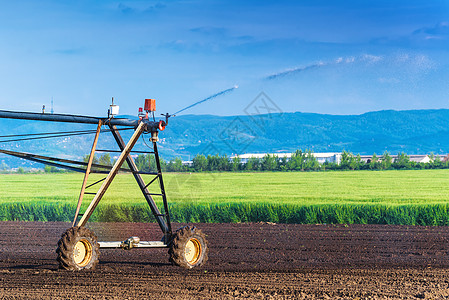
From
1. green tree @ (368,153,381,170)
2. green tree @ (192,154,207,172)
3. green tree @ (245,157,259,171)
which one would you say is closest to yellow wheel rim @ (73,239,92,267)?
green tree @ (192,154,207,172)

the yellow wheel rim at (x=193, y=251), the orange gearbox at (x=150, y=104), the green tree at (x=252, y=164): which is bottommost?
the yellow wheel rim at (x=193, y=251)

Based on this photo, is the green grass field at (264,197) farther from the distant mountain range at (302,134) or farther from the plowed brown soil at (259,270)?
the plowed brown soil at (259,270)

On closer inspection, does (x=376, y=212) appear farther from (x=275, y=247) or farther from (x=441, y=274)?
(x=441, y=274)

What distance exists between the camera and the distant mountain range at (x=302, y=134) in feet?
141

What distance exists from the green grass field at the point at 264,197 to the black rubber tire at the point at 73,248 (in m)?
14.7

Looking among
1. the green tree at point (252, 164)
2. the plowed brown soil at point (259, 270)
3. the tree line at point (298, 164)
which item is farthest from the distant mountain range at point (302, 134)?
the plowed brown soil at point (259, 270)

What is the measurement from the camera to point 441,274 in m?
11.8

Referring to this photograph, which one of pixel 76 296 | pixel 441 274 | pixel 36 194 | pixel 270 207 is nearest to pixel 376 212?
pixel 270 207

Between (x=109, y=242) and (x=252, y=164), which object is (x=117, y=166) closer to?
Answer: (x=109, y=242)

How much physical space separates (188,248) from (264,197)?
22227mm

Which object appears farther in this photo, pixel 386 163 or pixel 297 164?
pixel 386 163

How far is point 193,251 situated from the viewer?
12.2 meters

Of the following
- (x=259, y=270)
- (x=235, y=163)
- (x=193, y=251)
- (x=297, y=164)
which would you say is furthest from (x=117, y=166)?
(x=297, y=164)

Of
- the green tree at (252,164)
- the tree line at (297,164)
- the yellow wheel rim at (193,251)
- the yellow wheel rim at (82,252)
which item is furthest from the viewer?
the green tree at (252,164)
